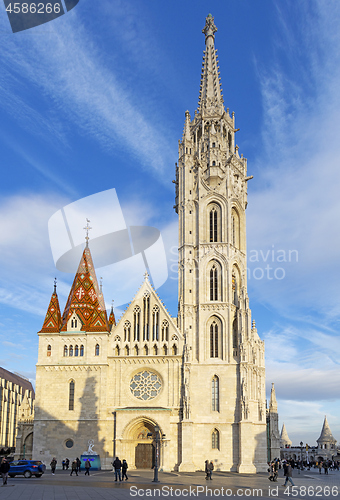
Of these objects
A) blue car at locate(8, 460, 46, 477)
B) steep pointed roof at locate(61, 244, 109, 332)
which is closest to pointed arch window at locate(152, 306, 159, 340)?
steep pointed roof at locate(61, 244, 109, 332)

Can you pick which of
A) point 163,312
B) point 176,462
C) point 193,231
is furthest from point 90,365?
point 193,231

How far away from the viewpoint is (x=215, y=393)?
4812 cm

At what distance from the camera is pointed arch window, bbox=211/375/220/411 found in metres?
47.8

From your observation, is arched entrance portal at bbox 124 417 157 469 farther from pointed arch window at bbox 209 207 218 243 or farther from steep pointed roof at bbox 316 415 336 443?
steep pointed roof at bbox 316 415 336 443

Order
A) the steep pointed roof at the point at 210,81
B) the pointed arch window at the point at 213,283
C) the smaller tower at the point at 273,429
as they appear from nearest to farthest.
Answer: the pointed arch window at the point at 213,283 < the steep pointed roof at the point at 210,81 < the smaller tower at the point at 273,429

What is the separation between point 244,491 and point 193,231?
3132cm

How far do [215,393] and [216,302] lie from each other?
8398 mm

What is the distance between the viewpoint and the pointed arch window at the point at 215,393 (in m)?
47.8

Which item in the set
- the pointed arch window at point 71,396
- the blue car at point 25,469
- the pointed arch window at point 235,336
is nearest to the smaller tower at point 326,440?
the pointed arch window at point 235,336

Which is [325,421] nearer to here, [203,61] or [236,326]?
[236,326]

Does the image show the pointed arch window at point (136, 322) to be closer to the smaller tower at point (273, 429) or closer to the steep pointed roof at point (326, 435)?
the smaller tower at point (273, 429)

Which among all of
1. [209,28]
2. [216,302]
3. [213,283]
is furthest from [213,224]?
[209,28]

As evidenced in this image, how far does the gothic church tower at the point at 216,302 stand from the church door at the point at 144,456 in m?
3.40

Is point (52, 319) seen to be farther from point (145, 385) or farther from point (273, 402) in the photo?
point (273, 402)
